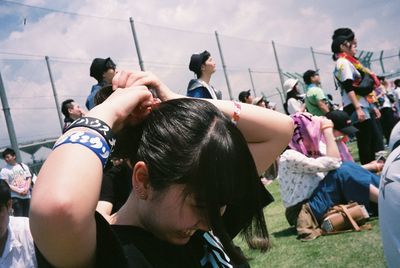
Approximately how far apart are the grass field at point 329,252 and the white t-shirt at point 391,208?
5.63 ft

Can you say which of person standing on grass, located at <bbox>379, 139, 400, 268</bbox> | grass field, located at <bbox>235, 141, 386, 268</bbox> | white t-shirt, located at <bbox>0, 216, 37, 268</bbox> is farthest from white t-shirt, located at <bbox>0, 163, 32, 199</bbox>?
person standing on grass, located at <bbox>379, 139, 400, 268</bbox>

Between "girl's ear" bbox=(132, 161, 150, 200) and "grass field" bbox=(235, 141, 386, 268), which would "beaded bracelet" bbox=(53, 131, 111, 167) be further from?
"grass field" bbox=(235, 141, 386, 268)

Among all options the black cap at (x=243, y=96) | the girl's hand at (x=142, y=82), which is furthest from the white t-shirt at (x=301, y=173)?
the black cap at (x=243, y=96)

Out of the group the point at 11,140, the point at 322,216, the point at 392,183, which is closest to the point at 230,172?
the point at 392,183

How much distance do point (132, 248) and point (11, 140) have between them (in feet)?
23.5

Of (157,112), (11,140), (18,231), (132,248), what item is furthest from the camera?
(11,140)

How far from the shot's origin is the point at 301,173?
4.85 m

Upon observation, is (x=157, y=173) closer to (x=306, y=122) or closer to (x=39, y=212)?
(x=39, y=212)

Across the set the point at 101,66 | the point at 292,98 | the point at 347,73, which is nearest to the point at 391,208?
the point at 101,66

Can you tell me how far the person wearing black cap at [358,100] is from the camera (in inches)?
213

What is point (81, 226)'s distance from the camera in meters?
0.92

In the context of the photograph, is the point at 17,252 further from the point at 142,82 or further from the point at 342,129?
the point at 342,129

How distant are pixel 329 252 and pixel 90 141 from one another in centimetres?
334

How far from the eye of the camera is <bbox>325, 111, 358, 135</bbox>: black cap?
208 inches
